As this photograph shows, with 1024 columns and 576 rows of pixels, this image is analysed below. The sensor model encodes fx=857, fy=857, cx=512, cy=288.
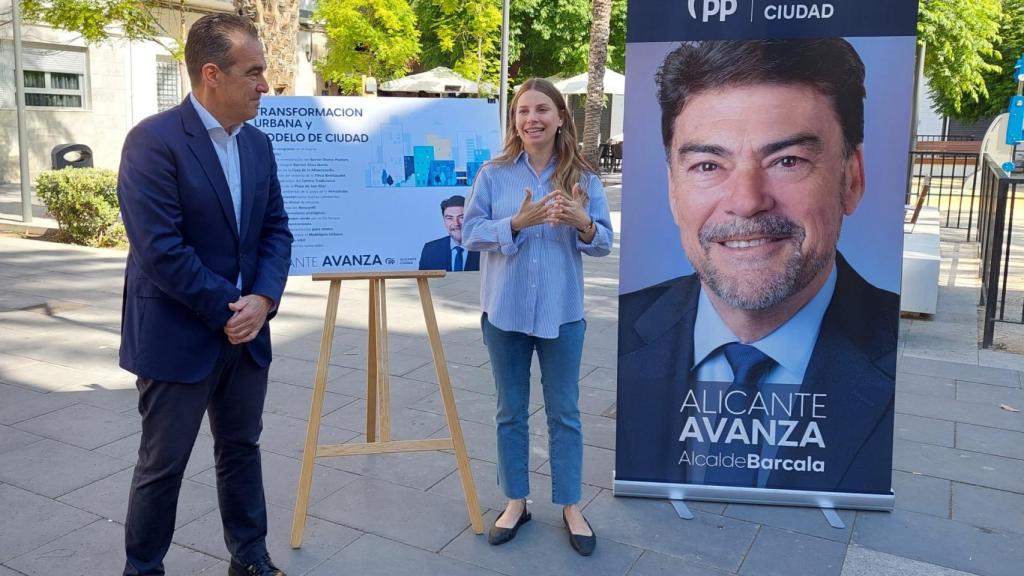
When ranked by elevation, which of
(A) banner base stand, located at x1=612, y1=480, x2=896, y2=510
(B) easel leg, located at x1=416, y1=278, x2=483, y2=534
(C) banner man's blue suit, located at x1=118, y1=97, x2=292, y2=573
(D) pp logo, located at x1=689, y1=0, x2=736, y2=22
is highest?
(D) pp logo, located at x1=689, y1=0, x2=736, y2=22

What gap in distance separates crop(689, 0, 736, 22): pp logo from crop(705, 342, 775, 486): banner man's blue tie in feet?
4.68

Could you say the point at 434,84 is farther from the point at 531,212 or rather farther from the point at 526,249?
the point at 531,212

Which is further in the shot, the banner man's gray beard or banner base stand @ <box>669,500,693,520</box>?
banner base stand @ <box>669,500,693,520</box>

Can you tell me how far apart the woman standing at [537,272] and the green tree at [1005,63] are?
3049cm

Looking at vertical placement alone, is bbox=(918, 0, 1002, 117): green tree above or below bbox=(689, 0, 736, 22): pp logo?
above

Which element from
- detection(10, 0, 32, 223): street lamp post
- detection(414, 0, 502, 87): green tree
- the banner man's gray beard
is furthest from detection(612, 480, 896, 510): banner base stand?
detection(414, 0, 502, 87): green tree

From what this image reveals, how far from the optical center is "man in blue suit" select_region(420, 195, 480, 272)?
13.0 feet

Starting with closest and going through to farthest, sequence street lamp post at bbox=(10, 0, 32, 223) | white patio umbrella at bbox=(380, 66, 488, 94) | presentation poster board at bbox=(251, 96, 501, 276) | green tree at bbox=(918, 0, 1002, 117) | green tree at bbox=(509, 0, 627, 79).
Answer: presentation poster board at bbox=(251, 96, 501, 276)
street lamp post at bbox=(10, 0, 32, 223)
green tree at bbox=(918, 0, 1002, 117)
white patio umbrella at bbox=(380, 66, 488, 94)
green tree at bbox=(509, 0, 627, 79)

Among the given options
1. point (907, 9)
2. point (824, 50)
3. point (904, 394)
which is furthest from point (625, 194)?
point (904, 394)

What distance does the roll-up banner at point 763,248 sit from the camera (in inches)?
142

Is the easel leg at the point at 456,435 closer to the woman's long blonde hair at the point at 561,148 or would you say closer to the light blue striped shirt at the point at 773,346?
the woman's long blonde hair at the point at 561,148

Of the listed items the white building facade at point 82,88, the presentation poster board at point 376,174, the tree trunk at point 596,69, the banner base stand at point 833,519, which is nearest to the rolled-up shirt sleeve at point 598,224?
the presentation poster board at point 376,174

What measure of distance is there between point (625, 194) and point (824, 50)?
101 cm

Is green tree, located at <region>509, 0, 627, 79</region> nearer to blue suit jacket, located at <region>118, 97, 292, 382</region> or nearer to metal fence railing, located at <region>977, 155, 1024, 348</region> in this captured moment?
metal fence railing, located at <region>977, 155, 1024, 348</region>
